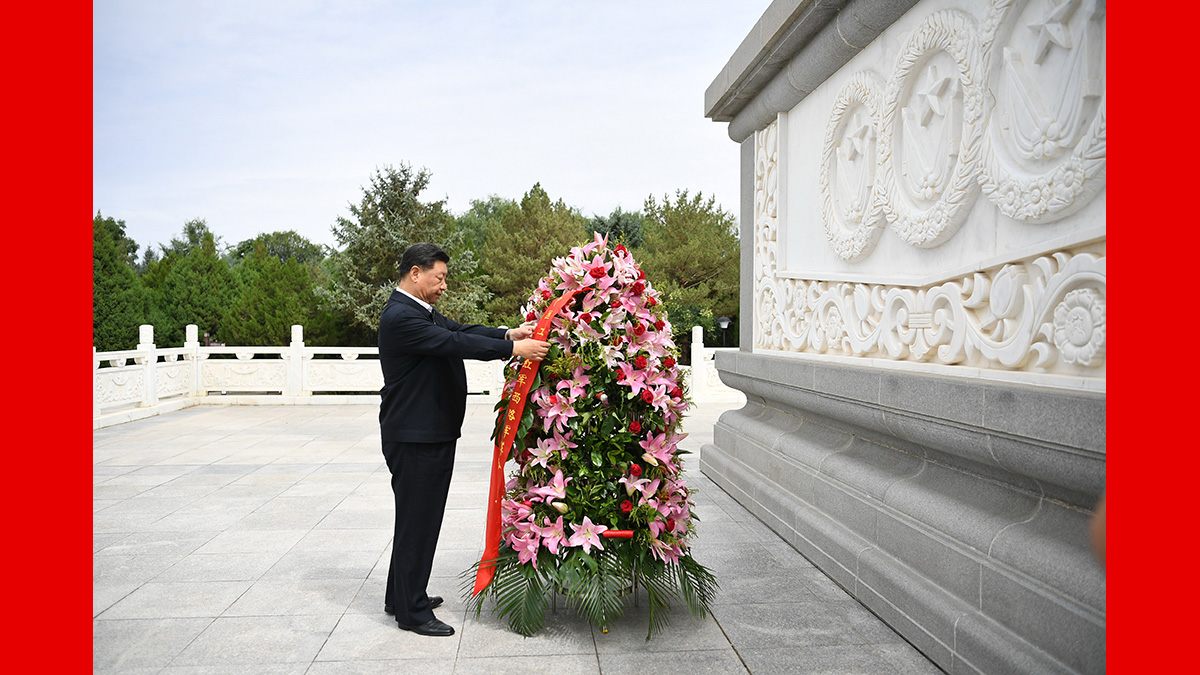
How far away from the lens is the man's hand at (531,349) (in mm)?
3090

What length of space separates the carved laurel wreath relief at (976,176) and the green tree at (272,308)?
1858 centimetres

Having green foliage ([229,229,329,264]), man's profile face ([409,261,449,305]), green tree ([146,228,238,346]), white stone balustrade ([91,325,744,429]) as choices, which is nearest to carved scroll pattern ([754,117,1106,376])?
man's profile face ([409,261,449,305])

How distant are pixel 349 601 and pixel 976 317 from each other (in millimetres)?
3060

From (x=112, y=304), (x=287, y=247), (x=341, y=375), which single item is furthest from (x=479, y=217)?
(x=341, y=375)

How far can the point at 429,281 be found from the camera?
3.35 m

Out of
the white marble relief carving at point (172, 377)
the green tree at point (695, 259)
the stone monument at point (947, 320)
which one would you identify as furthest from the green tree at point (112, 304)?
the stone monument at point (947, 320)

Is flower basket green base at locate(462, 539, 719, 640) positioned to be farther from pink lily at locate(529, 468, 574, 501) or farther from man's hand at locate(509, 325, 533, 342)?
man's hand at locate(509, 325, 533, 342)

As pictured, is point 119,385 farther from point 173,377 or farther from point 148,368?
point 173,377

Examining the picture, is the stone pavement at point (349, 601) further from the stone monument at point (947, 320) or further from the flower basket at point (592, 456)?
the stone monument at point (947, 320)

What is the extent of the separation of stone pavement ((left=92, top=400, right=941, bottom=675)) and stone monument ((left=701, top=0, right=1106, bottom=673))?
344mm

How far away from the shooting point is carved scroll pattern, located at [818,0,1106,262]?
2469 mm

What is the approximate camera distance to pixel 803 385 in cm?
461

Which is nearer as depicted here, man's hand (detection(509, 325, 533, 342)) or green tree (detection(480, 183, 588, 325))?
man's hand (detection(509, 325, 533, 342))
